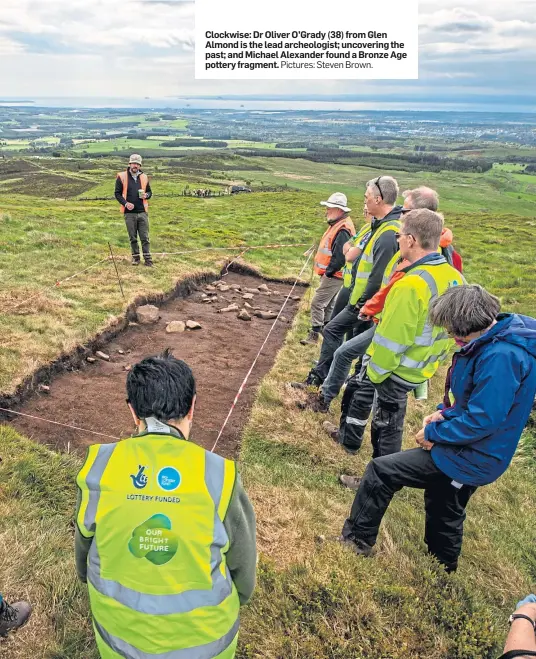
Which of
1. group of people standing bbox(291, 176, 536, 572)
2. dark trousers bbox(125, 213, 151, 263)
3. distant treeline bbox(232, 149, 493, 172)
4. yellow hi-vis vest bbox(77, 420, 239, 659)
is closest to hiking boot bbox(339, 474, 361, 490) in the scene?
group of people standing bbox(291, 176, 536, 572)

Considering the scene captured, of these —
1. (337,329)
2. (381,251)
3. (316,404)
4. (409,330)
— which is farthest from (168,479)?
(316,404)

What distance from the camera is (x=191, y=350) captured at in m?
8.58

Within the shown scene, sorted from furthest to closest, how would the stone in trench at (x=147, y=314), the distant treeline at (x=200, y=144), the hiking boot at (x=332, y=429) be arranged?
the distant treeline at (x=200, y=144) → the stone in trench at (x=147, y=314) → the hiking boot at (x=332, y=429)

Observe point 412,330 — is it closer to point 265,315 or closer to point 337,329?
point 337,329

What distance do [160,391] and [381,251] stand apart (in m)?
3.94

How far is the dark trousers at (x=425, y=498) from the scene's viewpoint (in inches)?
141

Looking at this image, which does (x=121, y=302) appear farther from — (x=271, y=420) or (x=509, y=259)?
(x=509, y=259)

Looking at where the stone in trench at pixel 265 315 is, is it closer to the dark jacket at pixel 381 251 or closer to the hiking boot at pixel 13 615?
the dark jacket at pixel 381 251

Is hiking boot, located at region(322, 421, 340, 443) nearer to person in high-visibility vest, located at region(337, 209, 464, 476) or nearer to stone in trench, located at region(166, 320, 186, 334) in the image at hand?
person in high-visibility vest, located at region(337, 209, 464, 476)

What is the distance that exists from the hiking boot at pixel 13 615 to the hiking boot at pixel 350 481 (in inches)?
130

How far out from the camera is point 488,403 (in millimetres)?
3051

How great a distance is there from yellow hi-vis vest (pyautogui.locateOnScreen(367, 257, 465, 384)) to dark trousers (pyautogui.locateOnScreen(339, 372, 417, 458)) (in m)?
0.20

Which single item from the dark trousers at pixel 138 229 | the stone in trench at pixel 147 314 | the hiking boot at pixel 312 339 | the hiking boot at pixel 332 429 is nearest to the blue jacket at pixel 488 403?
the hiking boot at pixel 332 429

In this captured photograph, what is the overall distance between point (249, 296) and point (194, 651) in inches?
394
